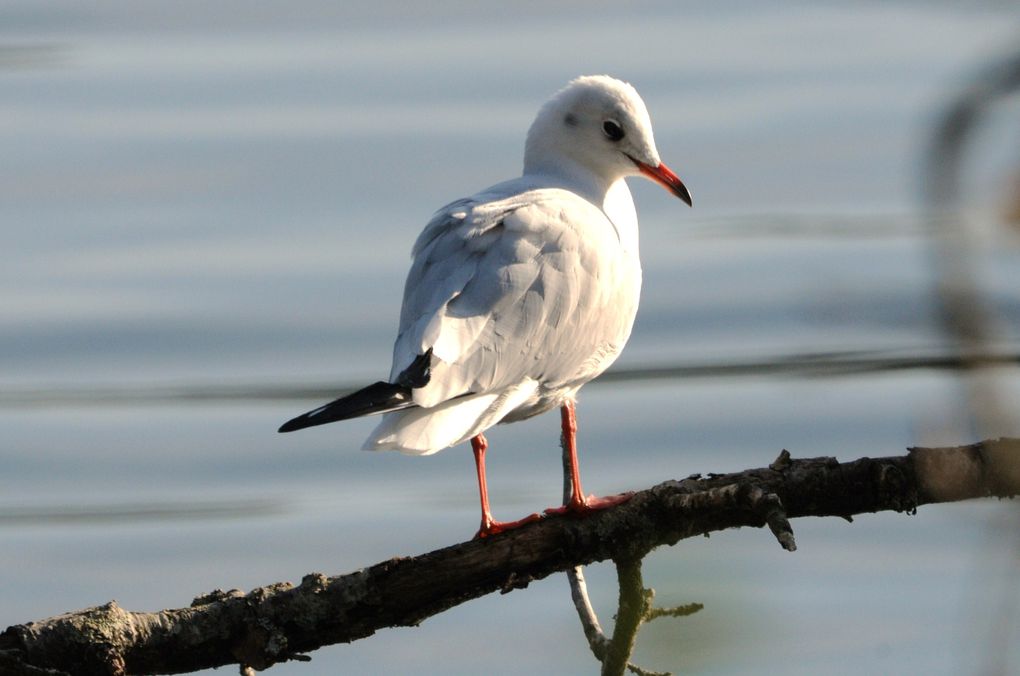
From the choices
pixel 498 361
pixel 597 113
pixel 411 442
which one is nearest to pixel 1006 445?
pixel 411 442

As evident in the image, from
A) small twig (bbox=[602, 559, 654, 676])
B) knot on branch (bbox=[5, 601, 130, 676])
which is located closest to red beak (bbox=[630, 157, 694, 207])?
small twig (bbox=[602, 559, 654, 676])

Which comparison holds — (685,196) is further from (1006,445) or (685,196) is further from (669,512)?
(1006,445)

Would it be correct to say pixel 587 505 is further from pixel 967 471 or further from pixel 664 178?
pixel 664 178

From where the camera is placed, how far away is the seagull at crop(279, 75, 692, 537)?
430cm

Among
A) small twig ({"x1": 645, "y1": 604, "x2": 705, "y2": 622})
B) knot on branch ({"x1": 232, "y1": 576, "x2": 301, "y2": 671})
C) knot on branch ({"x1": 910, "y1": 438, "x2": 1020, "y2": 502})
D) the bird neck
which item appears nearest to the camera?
knot on branch ({"x1": 910, "y1": 438, "x2": 1020, "y2": 502})

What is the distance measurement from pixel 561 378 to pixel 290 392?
18.8ft

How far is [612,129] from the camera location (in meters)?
5.96

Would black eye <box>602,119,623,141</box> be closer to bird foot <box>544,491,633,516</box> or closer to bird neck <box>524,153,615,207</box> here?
bird neck <box>524,153,615,207</box>

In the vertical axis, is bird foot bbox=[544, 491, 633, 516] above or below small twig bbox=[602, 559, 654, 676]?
above

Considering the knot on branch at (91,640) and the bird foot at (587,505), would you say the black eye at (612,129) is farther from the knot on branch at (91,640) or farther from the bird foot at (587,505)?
the knot on branch at (91,640)

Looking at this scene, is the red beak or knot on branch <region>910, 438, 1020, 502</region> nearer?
knot on branch <region>910, 438, 1020, 502</region>

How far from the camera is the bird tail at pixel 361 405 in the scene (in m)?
3.84

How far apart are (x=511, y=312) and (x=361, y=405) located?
99cm

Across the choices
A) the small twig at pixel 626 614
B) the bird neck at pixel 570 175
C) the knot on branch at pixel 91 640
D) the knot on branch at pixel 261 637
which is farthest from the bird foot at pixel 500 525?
the bird neck at pixel 570 175
